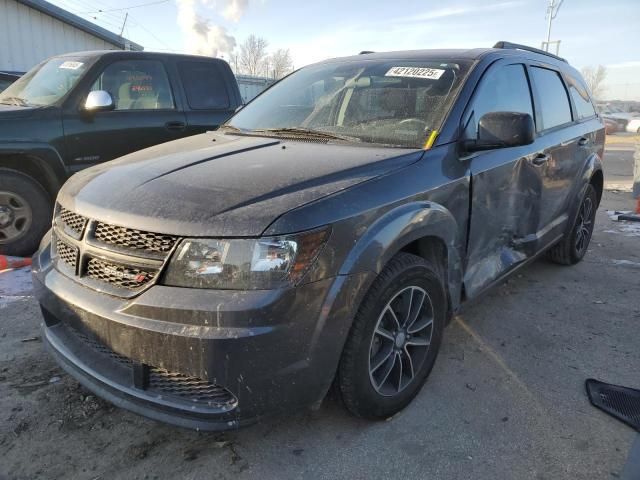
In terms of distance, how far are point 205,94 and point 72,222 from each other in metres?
3.76

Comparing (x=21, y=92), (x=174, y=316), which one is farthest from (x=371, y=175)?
(x=21, y=92)

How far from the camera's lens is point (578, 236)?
4.84 m

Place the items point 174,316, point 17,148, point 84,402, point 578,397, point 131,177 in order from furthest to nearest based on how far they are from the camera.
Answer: point 17,148
point 578,397
point 84,402
point 131,177
point 174,316

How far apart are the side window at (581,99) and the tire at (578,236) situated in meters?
0.70

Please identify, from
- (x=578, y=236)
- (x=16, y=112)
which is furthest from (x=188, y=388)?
(x=578, y=236)

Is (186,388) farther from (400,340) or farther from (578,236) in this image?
(578,236)

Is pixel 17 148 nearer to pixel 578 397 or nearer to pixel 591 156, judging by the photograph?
pixel 578 397

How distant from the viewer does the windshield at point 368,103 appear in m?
2.82

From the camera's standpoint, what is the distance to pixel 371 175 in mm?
2271

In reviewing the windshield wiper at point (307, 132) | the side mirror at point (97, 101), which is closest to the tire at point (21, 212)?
the side mirror at point (97, 101)

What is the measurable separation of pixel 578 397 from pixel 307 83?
260 cm

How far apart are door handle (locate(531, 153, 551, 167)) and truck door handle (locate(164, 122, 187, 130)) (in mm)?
3696

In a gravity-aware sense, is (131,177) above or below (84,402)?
above

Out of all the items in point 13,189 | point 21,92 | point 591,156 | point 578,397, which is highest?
point 21,92
